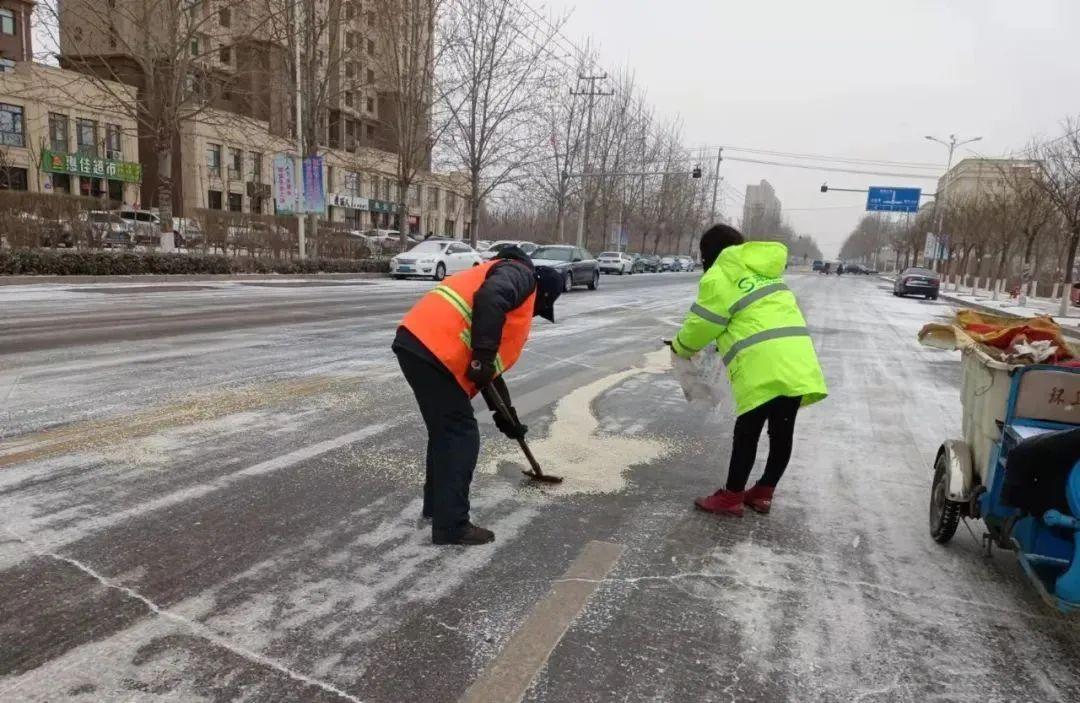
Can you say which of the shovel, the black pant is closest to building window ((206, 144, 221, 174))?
the shovel

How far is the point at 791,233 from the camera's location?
506 feet

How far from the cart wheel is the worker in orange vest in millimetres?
2198

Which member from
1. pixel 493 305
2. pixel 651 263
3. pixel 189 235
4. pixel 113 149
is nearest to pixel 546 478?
pixel 493 305

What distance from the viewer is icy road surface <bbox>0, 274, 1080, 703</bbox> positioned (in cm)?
239

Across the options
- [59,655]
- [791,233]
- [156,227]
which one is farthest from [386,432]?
[791,233]

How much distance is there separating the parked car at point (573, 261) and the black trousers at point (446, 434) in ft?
62.9

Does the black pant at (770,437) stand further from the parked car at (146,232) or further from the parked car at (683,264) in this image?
the parked car at (683,264)

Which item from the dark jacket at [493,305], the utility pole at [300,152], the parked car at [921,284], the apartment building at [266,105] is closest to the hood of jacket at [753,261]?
the dark jacket at [493,305]

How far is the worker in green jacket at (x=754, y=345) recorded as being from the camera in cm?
371

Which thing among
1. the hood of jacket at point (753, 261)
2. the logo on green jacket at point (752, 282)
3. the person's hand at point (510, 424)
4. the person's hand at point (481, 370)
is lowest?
the person's hand at point (510, 424)

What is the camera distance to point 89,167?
147 feet

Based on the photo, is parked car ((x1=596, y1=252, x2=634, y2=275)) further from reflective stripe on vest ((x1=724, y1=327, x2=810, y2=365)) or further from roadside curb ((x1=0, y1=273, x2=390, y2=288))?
reflective stripe on vest ((x1=724, y1=327, x2=810, y2=365))

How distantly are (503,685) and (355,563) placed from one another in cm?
108

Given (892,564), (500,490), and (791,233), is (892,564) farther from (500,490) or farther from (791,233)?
(791,233)
